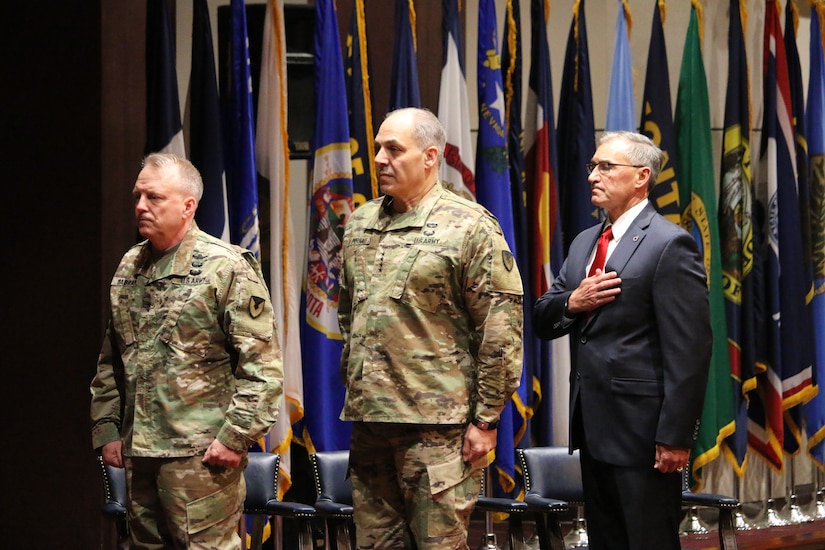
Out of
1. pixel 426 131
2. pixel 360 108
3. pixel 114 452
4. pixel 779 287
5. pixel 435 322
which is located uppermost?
pixel 360 108

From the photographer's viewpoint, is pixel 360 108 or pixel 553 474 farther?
pixel 360 108

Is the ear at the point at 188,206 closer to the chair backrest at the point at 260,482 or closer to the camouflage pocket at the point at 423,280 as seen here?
the camouflage pocket at the point at 423,280

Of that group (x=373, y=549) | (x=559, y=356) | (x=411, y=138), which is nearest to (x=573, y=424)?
(x=373, y=549)

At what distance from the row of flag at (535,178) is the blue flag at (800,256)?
0.04 ft

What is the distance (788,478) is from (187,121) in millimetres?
3872

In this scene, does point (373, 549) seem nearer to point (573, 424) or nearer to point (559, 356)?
point (573, 424)

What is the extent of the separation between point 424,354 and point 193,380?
2.08 ft

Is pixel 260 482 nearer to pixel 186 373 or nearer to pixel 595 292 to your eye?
pixel 186 373

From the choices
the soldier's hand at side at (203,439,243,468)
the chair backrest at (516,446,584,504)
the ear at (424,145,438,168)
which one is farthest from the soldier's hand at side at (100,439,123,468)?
the chair backrest at (516,446,584,504)

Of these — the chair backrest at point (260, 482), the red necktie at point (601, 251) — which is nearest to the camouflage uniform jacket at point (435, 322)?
the red necktie at point (601, 251)

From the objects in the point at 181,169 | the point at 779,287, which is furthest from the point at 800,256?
the point at 181,169

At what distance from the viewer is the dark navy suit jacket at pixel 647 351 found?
300cm

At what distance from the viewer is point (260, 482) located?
3.81m

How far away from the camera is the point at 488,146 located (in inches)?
195
